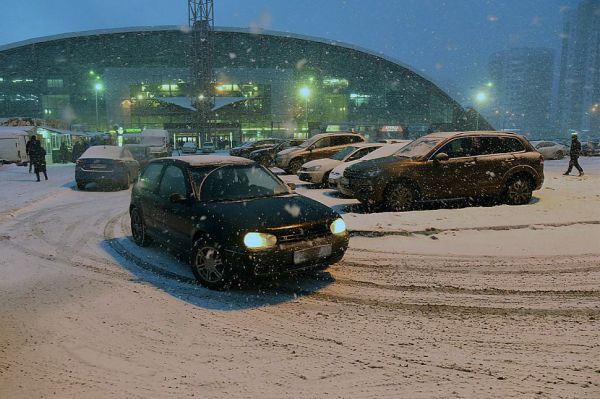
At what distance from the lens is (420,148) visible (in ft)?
34.9

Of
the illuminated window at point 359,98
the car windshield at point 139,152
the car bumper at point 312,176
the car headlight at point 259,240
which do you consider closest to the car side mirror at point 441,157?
the car bumper at point 312,176

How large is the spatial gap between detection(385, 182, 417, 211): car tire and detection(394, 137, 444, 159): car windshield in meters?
0.80

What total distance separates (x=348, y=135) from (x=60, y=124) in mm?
39521

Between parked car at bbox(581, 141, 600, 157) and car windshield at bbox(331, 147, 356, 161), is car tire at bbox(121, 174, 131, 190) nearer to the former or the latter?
car windshield at bbox(331, 147, 356, 161)

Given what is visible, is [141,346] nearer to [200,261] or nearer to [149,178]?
[200,261]

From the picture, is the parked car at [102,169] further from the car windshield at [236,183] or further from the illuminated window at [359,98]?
the illuminated window at [359,98]

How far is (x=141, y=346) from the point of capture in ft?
12.9

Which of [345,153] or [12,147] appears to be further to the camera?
[12,147]

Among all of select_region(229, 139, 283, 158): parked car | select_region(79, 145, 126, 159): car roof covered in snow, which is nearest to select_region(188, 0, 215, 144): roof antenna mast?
select_region(229, 139, 283, 158): parked car

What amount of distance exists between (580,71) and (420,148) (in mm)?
197011

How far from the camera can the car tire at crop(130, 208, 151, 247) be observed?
740cm

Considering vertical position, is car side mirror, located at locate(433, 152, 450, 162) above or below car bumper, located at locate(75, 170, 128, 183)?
above

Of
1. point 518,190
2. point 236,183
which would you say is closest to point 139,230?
point 236,183

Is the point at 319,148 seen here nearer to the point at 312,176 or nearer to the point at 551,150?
the point at 312,176
